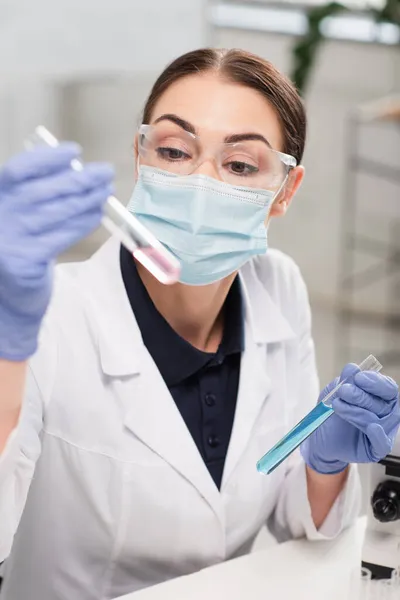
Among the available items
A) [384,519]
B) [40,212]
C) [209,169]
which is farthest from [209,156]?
[384,519]

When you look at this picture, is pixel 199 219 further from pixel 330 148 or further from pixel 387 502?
pixel 330 148

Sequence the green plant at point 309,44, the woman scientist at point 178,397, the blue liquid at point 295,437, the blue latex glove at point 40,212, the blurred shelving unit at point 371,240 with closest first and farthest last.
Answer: the blue latex glove at point 40,212, the blue liquid at point 295,437, the woman scientist at point 178,397, the green plant at point 309,44, the blurred shelving unit at point 371,240

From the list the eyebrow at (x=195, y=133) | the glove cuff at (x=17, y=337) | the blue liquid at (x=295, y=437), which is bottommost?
the blue liquid at (x=295, y=437)

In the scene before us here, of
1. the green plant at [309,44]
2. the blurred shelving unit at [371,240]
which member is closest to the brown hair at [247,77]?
the green plant at [309,44]

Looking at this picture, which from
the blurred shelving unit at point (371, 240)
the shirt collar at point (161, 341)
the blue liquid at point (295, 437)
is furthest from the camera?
the blurred shelving unit at point (371, 240)

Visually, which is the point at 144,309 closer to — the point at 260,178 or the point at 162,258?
the point at 260,178

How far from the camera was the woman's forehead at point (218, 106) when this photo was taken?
1.39 metres

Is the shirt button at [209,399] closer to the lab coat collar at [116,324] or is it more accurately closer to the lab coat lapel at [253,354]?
the lab coat lapel at [253,354]

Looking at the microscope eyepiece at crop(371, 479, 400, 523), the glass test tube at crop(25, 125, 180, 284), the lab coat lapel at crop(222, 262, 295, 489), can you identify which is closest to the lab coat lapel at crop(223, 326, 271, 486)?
the lab coat lapel at crop(222, 262, 295, 489)

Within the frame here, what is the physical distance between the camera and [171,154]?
55.2 inches

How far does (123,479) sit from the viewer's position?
1.41 m

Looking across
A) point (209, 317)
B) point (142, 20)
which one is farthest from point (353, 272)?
point (209, 317)

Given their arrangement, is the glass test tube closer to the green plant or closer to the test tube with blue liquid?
the test tube with blue liquid

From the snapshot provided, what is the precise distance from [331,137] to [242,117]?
125 inches
